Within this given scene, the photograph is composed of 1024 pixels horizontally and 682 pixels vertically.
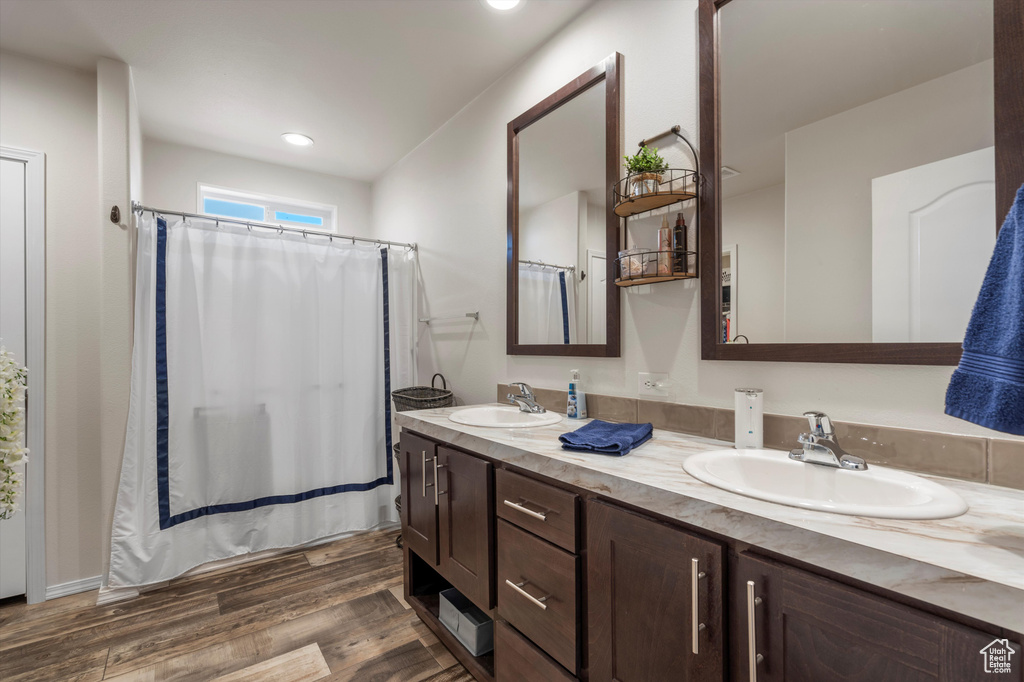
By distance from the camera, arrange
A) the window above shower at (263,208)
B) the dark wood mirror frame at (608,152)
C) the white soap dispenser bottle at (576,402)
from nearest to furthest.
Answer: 1. the dark wood mirror frame at (608,152)
2. the white soap dispenser bottle at (576,402)
3. the window above shower at (263,208)

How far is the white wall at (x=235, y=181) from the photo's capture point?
3004 mm

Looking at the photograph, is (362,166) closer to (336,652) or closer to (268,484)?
(268,484)

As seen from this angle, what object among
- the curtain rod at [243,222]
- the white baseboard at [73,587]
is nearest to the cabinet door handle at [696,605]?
the curtain rod at [243,222]

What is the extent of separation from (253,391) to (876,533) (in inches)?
105

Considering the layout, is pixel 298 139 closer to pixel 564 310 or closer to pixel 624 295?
pixel 564 310

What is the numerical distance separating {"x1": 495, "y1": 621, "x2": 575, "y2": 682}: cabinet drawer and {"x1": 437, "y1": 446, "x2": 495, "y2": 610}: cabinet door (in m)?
0.11

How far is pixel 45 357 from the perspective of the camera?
215 cm

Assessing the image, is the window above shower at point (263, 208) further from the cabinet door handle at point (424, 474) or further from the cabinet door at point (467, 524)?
the cabinet door at point (467, 524)

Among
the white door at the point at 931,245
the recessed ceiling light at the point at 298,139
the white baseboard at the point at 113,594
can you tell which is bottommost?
the white baseboard at the point at 113,594

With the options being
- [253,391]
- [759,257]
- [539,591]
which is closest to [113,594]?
[253,391]

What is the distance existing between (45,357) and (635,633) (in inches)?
109

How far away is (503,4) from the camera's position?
6.00ft

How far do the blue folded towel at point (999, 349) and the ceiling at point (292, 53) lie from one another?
5.62 ft

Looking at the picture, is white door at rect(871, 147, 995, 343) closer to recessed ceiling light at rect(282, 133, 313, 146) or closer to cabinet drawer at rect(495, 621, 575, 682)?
cabinet drawer at rect(495, 621, 575, 682)
